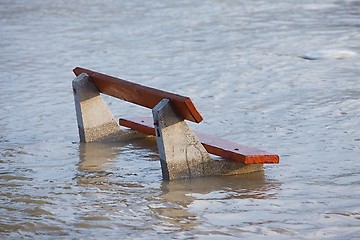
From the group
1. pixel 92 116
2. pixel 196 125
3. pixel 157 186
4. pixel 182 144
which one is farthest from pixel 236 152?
pixel 196 125

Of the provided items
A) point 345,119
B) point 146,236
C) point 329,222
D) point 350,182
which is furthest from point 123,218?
point 345,119

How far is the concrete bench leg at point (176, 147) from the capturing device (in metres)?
6.61

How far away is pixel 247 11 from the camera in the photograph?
18.5 meters

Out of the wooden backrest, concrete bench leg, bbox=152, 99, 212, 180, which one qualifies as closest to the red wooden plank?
concrete bench leg, bbox=152, 99, 212, 180

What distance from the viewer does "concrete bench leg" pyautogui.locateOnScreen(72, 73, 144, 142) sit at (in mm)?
8078

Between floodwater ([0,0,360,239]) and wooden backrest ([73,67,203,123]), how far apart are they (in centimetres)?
57

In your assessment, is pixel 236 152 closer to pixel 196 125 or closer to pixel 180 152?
pixel 180 152

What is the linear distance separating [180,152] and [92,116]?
69.1 inches

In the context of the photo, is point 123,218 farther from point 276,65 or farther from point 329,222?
point 276,65

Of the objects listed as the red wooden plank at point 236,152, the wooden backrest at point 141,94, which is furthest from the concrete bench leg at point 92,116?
the red wooden plank at point 236,152

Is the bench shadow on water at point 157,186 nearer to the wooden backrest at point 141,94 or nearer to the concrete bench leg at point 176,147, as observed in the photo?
the concrete bench leg at point 176,147

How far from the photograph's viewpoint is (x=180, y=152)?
6715 mm

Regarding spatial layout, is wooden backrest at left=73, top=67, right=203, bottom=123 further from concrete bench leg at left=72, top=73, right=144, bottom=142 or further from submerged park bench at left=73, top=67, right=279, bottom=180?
concrete bench leg at left=72, top=73, right=144, bottom=142

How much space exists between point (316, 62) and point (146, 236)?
746 cm
